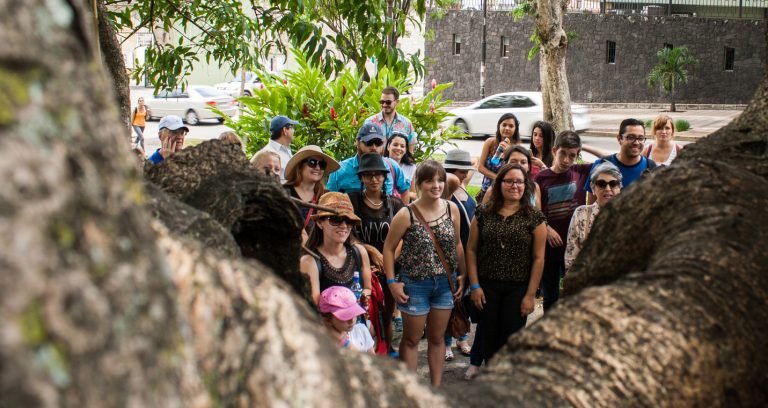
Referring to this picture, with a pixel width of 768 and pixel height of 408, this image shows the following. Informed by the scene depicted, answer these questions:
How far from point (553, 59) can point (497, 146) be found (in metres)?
9.04

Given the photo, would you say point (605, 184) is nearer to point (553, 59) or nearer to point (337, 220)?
point (337, 220)

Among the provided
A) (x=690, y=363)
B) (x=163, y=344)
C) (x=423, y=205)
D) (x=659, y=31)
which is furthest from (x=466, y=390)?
(x=659, y=31)

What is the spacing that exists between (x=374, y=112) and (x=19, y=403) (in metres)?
10.4

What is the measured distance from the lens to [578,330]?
1764 mm

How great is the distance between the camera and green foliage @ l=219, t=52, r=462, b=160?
10.9m

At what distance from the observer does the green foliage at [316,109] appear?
1093 cm

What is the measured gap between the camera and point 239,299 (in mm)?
1327

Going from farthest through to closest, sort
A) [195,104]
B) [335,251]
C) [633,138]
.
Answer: [195,104], [633,138], [335,251]

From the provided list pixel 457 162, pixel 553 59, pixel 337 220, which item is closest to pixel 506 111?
pixel 553 59

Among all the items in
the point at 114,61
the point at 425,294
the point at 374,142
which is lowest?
the point at 425,294

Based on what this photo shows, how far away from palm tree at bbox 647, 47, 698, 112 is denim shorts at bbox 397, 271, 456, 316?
3517 cm

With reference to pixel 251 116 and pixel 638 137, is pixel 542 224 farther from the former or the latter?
pixel 251 116

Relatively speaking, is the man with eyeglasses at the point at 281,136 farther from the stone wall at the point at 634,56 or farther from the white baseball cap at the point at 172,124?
the stone wall at the point at 634,56

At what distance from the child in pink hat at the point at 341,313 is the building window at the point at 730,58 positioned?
3965 centimetres
